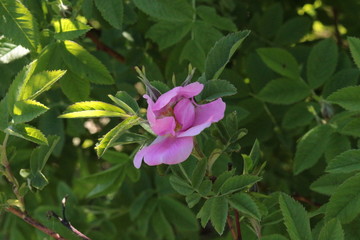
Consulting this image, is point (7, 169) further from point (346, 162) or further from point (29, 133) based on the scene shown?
point (346, 162)

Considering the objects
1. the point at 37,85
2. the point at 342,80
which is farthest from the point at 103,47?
the point at 37,85

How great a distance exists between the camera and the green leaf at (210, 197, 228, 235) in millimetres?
919

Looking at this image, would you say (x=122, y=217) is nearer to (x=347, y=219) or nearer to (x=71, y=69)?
(x=71, y=69)

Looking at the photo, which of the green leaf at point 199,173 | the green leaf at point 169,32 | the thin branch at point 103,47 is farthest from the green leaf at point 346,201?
the thin branch at point 103,47

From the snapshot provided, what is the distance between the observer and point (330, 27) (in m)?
2.26

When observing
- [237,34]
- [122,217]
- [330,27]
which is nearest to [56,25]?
[237,34]

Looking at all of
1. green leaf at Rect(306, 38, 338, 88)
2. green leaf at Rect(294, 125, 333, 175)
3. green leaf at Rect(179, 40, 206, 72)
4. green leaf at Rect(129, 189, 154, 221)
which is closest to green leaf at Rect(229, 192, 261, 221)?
green leaf at Rect(294, 125, 333, 175)

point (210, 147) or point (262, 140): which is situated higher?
point (210, 147)

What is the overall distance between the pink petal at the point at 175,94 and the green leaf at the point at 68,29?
1.31 feet

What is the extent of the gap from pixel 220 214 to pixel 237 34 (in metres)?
0.26

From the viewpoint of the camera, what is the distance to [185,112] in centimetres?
82

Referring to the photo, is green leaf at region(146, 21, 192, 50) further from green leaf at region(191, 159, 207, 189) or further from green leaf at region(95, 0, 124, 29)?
green leaf at region(191, 159, 207, 189)

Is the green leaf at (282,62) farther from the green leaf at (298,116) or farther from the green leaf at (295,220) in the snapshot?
the green leaf at (295,220)

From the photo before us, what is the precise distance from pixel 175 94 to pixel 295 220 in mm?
285
